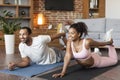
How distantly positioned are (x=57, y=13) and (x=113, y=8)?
192cm

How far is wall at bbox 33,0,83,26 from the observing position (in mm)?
7391

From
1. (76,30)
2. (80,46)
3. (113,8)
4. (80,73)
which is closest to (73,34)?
(76,30)

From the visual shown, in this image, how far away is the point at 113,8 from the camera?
7.95 m

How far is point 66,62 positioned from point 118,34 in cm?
303

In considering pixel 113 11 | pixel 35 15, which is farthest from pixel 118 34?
pixel 35 15

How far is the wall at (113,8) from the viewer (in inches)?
310

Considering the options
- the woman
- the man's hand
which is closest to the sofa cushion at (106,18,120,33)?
the woman

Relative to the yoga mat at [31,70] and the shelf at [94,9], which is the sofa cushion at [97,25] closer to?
the shelf at [94,9]

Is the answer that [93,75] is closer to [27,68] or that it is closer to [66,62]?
[66,62]

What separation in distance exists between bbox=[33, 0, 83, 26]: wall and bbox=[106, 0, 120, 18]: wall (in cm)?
96

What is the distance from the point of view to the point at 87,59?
3.50 m

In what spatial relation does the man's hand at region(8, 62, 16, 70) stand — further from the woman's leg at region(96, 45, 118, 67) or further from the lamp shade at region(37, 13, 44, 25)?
the lamp shade at region(37, 13, 44, 25)

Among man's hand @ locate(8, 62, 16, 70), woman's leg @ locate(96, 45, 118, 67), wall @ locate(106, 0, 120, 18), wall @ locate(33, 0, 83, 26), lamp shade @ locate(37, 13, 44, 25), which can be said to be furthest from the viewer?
wall @ locate(106, 0, 120, 18)

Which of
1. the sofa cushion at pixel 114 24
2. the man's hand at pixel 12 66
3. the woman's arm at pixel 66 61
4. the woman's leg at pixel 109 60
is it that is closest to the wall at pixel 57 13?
the sofa cushion at pixel 114 24
